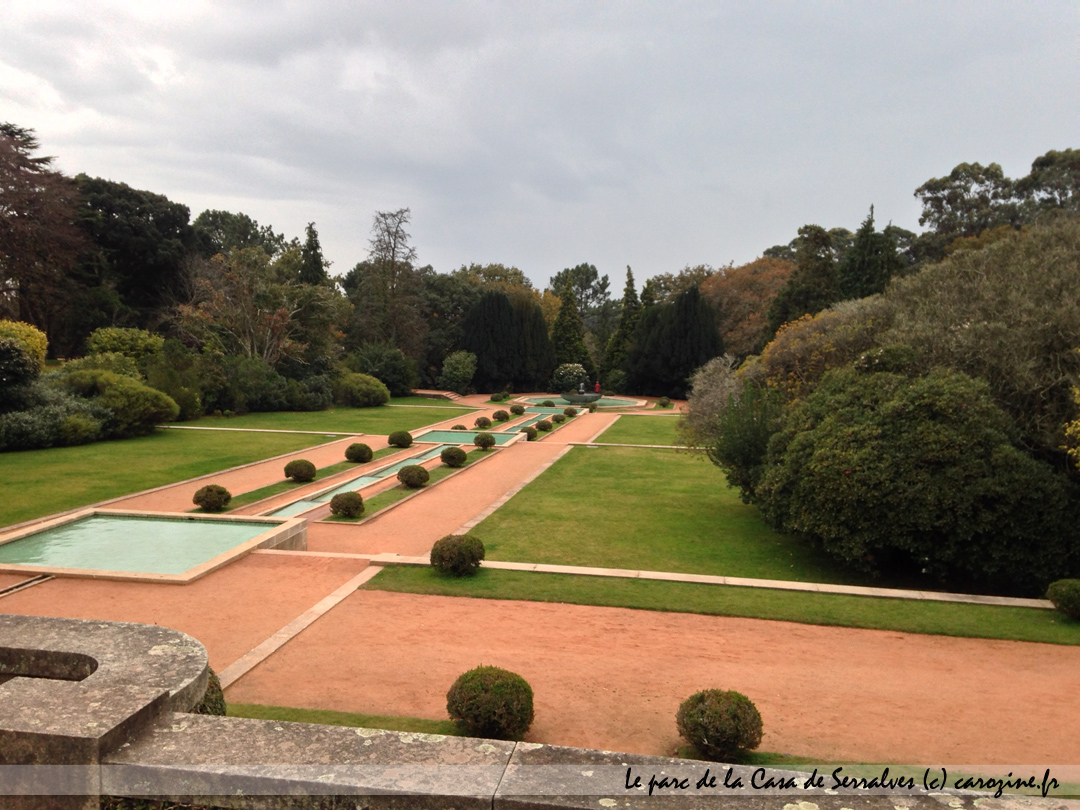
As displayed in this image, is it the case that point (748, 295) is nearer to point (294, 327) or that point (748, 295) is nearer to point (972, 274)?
point (294, 327)

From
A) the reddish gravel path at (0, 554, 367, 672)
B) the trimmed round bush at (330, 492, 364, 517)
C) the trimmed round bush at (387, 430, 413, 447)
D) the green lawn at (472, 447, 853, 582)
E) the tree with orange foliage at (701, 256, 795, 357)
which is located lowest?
the reddish gravel path at (0, 554, 367, 672)

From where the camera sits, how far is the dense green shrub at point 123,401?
21505 mm

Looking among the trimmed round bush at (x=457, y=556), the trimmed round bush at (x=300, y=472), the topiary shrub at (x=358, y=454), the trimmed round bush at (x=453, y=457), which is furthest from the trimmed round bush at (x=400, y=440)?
the trimmed round bush at (x=457, y=556)

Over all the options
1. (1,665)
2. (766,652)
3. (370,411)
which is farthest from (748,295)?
(1,665)

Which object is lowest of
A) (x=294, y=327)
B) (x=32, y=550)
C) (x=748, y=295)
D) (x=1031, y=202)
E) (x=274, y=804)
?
(x=32, y=550)

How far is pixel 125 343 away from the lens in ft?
96.5

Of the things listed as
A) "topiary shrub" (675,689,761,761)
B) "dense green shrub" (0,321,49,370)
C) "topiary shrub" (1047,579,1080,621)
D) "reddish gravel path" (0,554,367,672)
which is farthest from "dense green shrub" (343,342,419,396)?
"topiary shrub" (675,689,761,761)

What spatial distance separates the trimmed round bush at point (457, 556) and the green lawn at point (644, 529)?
1.31 metres

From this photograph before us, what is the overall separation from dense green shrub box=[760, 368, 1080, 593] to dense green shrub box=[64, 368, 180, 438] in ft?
64.8

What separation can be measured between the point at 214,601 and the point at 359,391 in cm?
2787

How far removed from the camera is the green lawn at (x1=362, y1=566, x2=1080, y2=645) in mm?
8180

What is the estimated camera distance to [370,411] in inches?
1334

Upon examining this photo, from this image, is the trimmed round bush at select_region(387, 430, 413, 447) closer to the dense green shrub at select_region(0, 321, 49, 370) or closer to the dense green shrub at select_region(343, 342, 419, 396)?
the dense green shrub at select_region(0, 321, 49, 370)

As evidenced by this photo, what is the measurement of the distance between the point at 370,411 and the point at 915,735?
30433 mm
